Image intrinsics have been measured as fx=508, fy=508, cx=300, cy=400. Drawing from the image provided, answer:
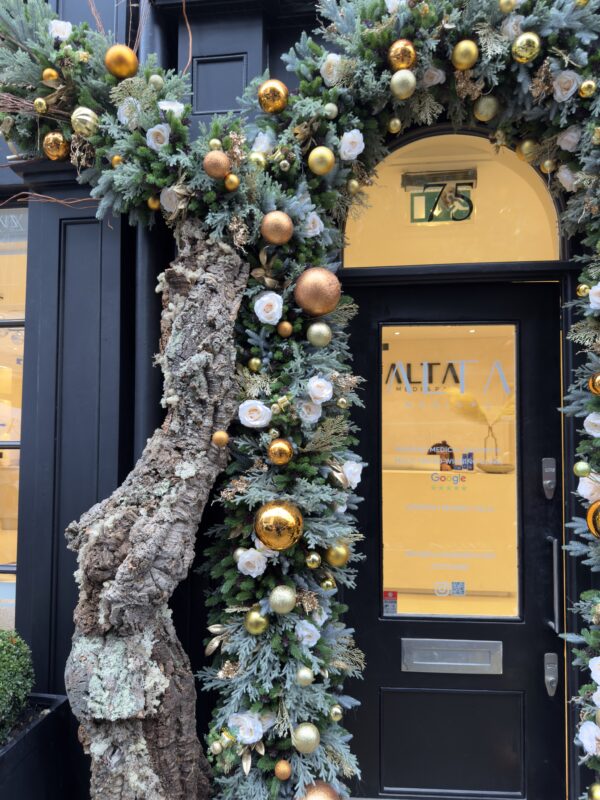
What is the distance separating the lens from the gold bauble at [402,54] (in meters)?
2.16

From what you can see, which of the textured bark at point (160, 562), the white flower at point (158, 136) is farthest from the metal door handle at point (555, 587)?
the white flower at point (158, 136)

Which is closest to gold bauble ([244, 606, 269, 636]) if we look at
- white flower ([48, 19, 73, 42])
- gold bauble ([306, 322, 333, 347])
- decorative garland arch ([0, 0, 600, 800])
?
decorative garland arch ([0, 0, 600, 800])

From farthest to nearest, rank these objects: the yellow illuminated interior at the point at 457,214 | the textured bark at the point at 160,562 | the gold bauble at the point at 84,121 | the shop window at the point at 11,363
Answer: the shop window at the point at 11,363 < the yellow illuminated interior at the point at 457,214 < the gold bauble at the point at 84,121 < the textured bark at the point at 160,562

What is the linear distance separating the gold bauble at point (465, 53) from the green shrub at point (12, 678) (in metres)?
3.27

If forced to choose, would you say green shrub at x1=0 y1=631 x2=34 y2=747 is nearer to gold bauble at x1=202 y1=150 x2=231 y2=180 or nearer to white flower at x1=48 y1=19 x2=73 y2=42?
gold bauble at x1=202 y1=150 x2=231 y2=180

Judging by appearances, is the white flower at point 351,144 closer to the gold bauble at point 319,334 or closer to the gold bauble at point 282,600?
the gold bauble at point 319,334

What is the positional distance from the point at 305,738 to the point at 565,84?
2.96m

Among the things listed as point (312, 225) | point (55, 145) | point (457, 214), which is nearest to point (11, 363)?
point (55, 145)

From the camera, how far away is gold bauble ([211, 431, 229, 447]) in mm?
2145

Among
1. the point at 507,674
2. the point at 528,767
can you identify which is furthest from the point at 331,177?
the point at 528,767

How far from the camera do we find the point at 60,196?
2668mm

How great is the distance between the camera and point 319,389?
82.3 inches

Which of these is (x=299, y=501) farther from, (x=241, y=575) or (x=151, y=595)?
(x=151, y=595)

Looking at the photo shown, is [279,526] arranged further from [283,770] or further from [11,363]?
[11,363]
